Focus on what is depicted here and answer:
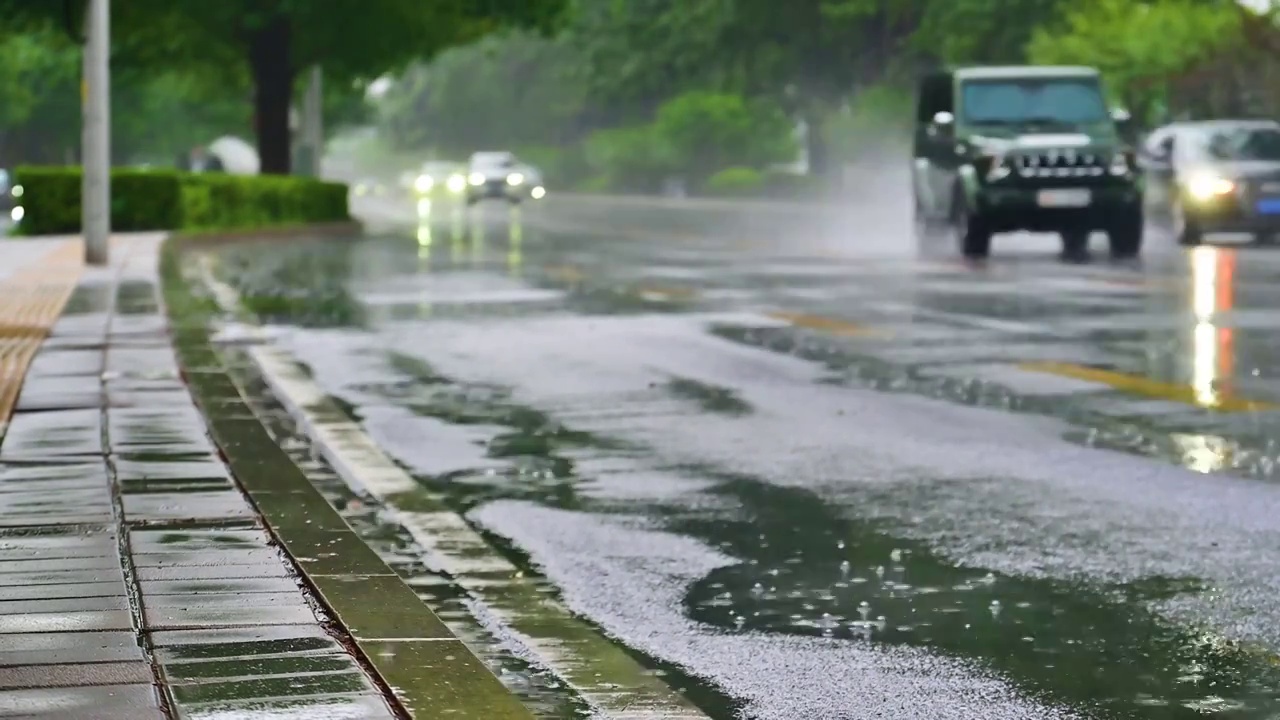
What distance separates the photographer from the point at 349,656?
599cm

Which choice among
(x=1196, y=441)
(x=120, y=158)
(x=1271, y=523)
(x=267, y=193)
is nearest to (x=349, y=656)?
(x=1271, y=523)

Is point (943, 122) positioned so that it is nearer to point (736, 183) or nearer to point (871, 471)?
point (871, 471)

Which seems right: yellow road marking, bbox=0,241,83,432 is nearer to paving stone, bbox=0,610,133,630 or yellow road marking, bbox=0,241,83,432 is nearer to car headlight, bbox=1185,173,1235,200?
paving stone, bbox=0,610,133,630

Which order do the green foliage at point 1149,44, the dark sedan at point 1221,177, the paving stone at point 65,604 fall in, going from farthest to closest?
the green foliage at point 1149,44 < the dark sedan at point 1221,177 < the paving stone at point 65,604

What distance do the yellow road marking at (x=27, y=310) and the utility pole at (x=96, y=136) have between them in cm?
36

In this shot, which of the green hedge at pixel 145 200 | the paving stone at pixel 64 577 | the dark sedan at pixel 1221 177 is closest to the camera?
the paving stone at pixel 64 577

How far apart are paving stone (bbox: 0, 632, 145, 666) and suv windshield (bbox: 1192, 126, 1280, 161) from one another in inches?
1063

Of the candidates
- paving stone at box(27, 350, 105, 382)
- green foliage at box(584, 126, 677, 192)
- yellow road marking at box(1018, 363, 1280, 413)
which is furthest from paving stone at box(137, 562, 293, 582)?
green foliage at box(584, 126, 677, 192)

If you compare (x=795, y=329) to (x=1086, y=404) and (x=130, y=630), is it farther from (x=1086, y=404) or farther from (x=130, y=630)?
(x=130, y=630)

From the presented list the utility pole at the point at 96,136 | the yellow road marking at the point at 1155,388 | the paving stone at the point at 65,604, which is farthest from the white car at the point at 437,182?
the paving stone at the point at 65,604

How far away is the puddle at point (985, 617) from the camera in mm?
5980

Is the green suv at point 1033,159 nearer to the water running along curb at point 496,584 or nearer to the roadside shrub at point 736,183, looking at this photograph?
the water running along curb at point 496,584

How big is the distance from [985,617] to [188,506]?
291cm

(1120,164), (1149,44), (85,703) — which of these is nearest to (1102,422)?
(85,703)
